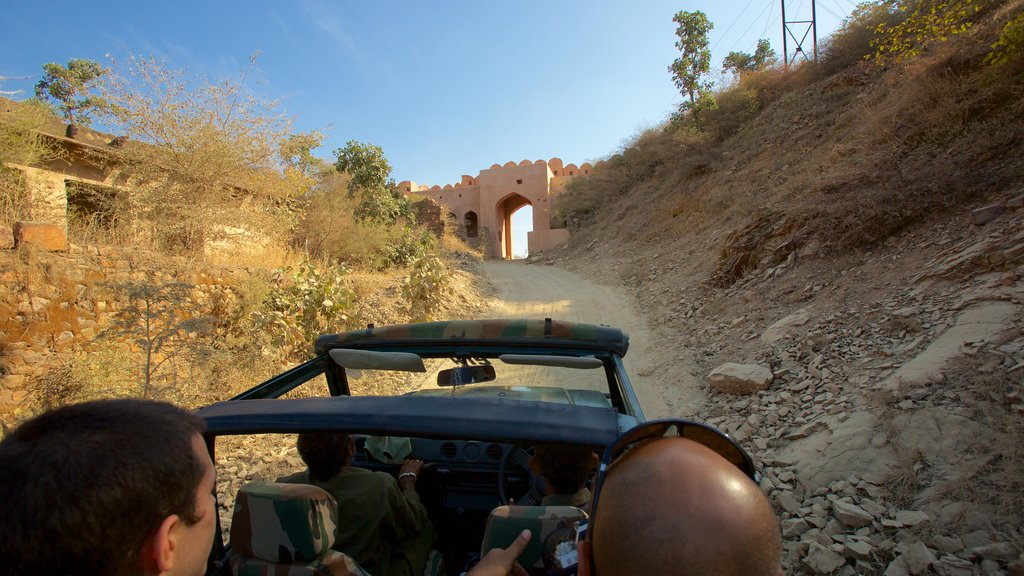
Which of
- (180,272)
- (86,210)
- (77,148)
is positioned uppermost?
(77,148)

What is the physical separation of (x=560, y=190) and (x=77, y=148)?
2459 cm

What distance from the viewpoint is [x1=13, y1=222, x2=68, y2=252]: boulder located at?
655 centimetres

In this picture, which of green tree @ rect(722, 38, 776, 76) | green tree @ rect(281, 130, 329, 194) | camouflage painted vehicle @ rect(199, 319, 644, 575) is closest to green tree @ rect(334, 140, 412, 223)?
green tree @ rect(281, 130, 329, 194)

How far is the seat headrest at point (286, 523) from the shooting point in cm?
141

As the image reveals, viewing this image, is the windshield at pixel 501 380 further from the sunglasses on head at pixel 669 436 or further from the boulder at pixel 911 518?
the sunglasses on head at pixel 669 436

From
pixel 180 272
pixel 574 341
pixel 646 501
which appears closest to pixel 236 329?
pixel 180 272

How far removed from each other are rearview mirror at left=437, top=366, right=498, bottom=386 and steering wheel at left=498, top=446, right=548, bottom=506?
359 mm

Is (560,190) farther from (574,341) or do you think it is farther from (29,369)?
(574,341)

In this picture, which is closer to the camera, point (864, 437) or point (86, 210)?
point (864, 437)

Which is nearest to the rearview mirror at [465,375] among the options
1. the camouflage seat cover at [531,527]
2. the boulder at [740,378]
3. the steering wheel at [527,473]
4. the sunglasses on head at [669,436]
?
the steering wheel at [527,473]

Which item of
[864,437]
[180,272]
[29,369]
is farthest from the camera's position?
[180,272]

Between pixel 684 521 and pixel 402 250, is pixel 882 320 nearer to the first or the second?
pixel 684 521

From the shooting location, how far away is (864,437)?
373 cm

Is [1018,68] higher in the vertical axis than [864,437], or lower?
higher
